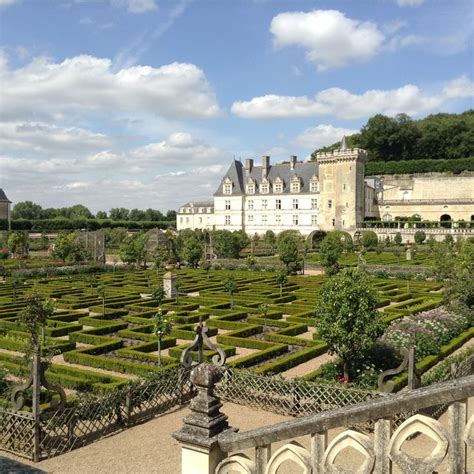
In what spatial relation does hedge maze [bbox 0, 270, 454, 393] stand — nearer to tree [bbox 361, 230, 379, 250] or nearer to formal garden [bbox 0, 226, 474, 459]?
formal garden [bbox 0, 226, 474, 459]

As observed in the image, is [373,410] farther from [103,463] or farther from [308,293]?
[308,293]

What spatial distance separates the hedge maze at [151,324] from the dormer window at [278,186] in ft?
118

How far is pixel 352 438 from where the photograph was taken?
2.94 m

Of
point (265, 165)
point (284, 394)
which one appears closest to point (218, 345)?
point (284, 394)

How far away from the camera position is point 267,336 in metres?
17.0

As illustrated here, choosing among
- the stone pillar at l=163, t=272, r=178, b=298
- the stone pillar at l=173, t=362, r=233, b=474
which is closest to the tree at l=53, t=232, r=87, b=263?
the stone pillar at l=163, t=272, r=178, b=298

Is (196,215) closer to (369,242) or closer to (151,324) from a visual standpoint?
(369,242)

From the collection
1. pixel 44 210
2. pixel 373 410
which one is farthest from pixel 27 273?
pixel 44 210

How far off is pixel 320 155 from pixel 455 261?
3894 cm

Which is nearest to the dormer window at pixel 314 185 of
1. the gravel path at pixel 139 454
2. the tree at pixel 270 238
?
the tree at pixel 270 238

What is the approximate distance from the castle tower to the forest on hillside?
15809 mm

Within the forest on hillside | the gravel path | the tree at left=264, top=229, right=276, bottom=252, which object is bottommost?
the gravel path

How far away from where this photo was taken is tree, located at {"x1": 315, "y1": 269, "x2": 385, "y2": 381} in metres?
12.0

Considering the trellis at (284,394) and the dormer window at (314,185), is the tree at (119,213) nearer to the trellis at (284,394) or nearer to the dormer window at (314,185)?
the dormer window at (314,185)
